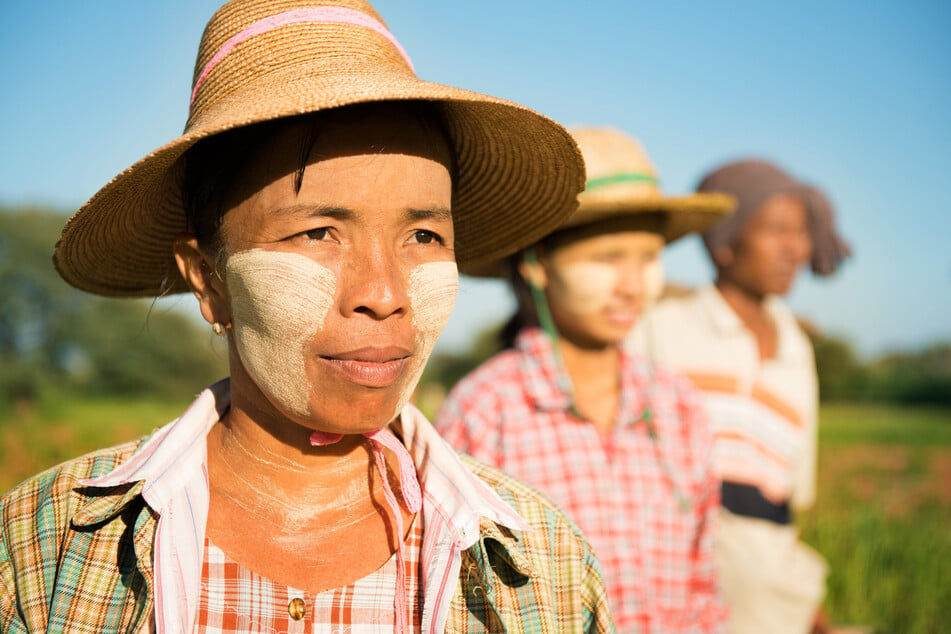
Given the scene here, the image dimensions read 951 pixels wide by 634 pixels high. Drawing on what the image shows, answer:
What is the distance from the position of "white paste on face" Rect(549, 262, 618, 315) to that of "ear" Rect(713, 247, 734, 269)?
2410 millimetres

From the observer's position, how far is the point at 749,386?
468cm

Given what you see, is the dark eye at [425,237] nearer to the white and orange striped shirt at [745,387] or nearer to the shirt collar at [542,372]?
the shirt collar at [542,372]

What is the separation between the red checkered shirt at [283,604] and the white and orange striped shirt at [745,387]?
3140 mm

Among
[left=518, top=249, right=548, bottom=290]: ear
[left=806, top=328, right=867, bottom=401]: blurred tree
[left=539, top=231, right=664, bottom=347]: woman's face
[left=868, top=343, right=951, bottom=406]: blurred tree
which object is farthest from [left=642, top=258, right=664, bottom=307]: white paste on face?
[left=806, top=328, right=867, bottom=401]: blurred tree

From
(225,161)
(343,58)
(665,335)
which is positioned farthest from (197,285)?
(665,335)

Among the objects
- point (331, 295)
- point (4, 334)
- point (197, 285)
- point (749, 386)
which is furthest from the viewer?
point (4, 334)

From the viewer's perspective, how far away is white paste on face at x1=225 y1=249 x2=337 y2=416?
1585 millimetres

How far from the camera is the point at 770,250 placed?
517cm

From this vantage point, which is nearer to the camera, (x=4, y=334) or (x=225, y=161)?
(x=225, y=161)

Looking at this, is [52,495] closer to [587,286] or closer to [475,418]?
[475,418]

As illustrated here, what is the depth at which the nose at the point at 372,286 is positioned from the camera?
156 centimetres

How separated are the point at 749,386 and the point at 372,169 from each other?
3.61m

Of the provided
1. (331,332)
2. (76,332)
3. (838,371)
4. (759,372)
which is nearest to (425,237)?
(331,332)

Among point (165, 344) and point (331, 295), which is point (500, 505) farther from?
point (165, 344)
